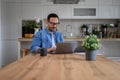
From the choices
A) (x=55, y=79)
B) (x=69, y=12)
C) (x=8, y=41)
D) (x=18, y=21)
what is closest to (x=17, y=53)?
(x=8, y=41)

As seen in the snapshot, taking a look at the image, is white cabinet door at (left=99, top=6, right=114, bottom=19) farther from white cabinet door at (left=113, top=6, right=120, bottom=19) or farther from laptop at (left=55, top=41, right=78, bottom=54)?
laptop at (left=55, top=41, right=78, bottom=54)

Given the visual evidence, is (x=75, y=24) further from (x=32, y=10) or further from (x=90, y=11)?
(x=32, y=10)

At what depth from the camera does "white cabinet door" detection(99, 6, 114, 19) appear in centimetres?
598

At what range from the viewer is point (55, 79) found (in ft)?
3.92

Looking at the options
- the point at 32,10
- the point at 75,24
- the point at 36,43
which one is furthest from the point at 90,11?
the point at 36,43

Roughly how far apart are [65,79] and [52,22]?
7.08 ft

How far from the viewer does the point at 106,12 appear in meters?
5.98

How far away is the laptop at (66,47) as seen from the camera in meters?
2.74

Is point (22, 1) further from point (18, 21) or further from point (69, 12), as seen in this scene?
point (69, 12)

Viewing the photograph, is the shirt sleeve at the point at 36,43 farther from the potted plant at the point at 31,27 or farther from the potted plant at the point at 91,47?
the potted plant at the point at 31,27


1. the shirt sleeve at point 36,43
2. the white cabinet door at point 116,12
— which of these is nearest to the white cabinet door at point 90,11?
the white cabinet door at point 116,12

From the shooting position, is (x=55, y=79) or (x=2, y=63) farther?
(x=2, y=63)

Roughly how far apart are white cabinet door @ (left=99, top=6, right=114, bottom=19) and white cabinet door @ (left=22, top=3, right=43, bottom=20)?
5.38 feet

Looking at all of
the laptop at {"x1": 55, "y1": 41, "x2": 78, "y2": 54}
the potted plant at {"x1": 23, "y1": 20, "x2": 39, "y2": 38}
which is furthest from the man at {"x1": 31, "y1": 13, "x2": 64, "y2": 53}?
the potted plant at {"x1": 23, "y1": 20, "x2": 39, "y2": 38}
